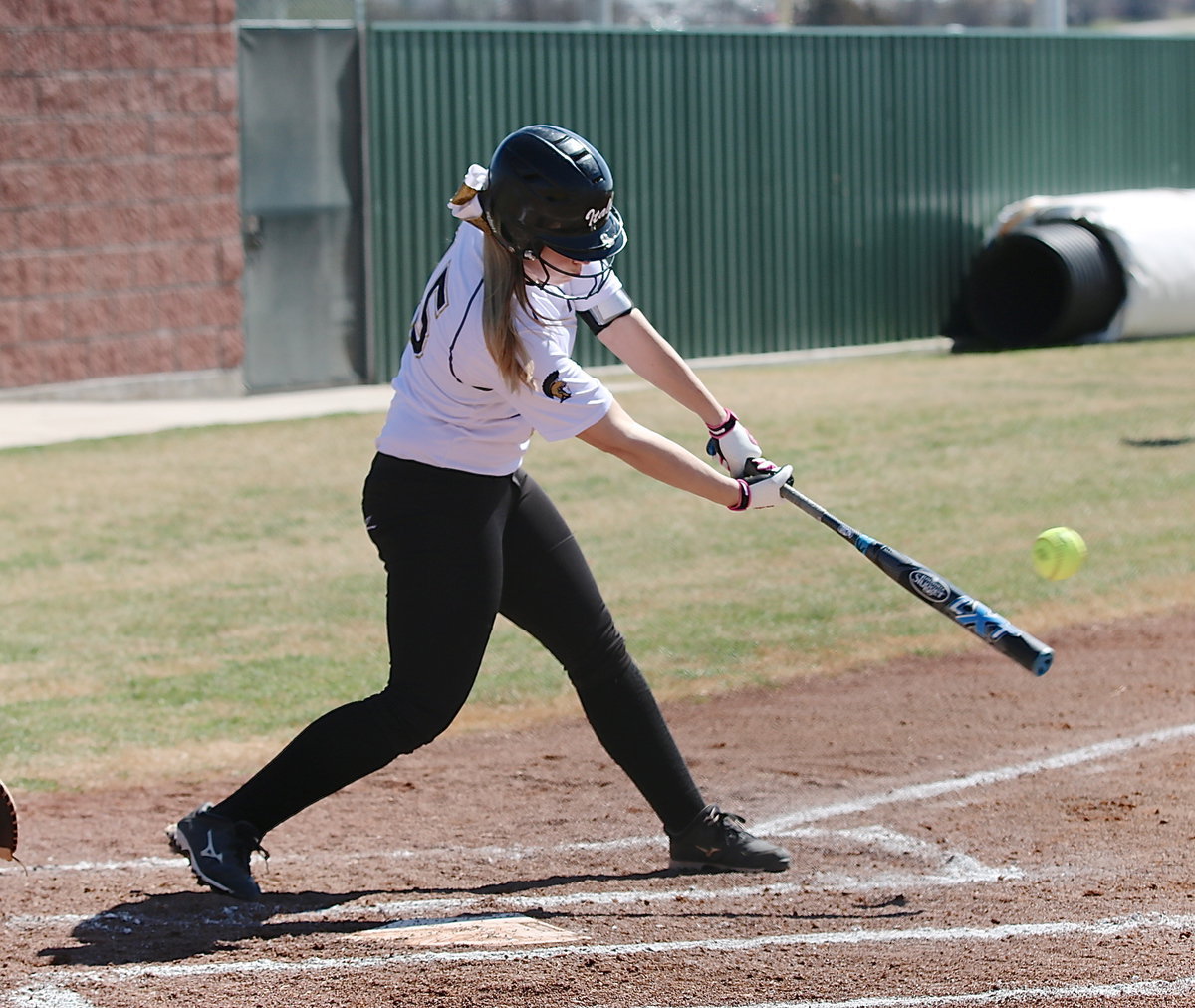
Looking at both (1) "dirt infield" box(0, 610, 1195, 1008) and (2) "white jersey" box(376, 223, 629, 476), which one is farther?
(2) "white jersey" box(376, 223, 629, 476)

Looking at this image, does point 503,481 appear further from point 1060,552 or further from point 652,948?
point 1060,552

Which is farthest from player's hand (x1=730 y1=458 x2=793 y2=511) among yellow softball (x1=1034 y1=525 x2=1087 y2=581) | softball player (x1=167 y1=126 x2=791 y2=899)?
yellow softball (x1=1034 y1=525 x2=1087 y2=581)

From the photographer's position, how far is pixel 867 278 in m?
19.1

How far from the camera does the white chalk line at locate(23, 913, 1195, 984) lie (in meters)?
4.19

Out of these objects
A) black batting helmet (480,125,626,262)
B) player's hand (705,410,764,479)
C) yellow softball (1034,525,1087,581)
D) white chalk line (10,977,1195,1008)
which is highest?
black batting helmet (480,125,626,262)

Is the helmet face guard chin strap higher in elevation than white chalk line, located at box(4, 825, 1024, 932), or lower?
higher

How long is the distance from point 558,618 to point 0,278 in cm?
1018

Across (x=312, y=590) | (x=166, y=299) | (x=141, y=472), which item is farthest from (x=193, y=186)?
(x=312, y=590)

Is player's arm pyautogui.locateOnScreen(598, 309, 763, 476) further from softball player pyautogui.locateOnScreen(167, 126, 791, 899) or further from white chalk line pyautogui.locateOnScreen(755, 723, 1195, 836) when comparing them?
white chalk line pyautogui.locateOnScreen(755, 723, 1195, 836)

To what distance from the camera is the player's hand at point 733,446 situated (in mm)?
4918

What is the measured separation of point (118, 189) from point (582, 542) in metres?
6.54

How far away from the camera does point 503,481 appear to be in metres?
4.58

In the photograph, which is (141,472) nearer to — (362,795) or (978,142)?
(362,795)

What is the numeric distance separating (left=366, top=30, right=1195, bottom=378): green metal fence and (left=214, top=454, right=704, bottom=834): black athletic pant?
11.5 meters
